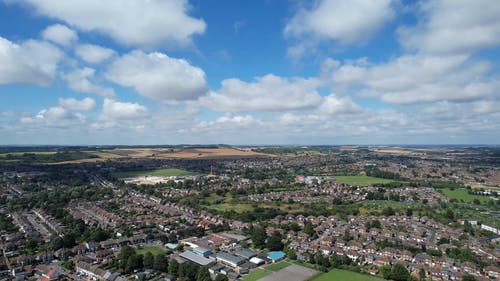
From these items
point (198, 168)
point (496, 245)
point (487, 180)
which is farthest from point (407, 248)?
point (198, 168)

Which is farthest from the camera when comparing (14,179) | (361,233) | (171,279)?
(14,179)

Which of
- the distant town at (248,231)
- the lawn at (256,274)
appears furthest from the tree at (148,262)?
the lawn at (256,274)

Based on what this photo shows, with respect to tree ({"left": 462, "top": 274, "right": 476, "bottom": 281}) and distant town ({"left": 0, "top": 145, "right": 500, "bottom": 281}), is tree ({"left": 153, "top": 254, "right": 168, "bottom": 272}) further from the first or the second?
tree ({"left": 462, "top": 274, "right": 476, "bottom": 281})

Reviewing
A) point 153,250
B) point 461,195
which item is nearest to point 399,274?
point 153,250

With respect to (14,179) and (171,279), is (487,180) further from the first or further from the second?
(14,179)

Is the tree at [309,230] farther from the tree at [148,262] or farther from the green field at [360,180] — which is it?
the green field at [360,180]

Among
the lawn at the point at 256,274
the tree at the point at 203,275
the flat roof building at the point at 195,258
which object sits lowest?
the lawn at the point at 256,274

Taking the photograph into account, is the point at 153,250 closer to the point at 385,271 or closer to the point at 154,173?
the point at 385,271
